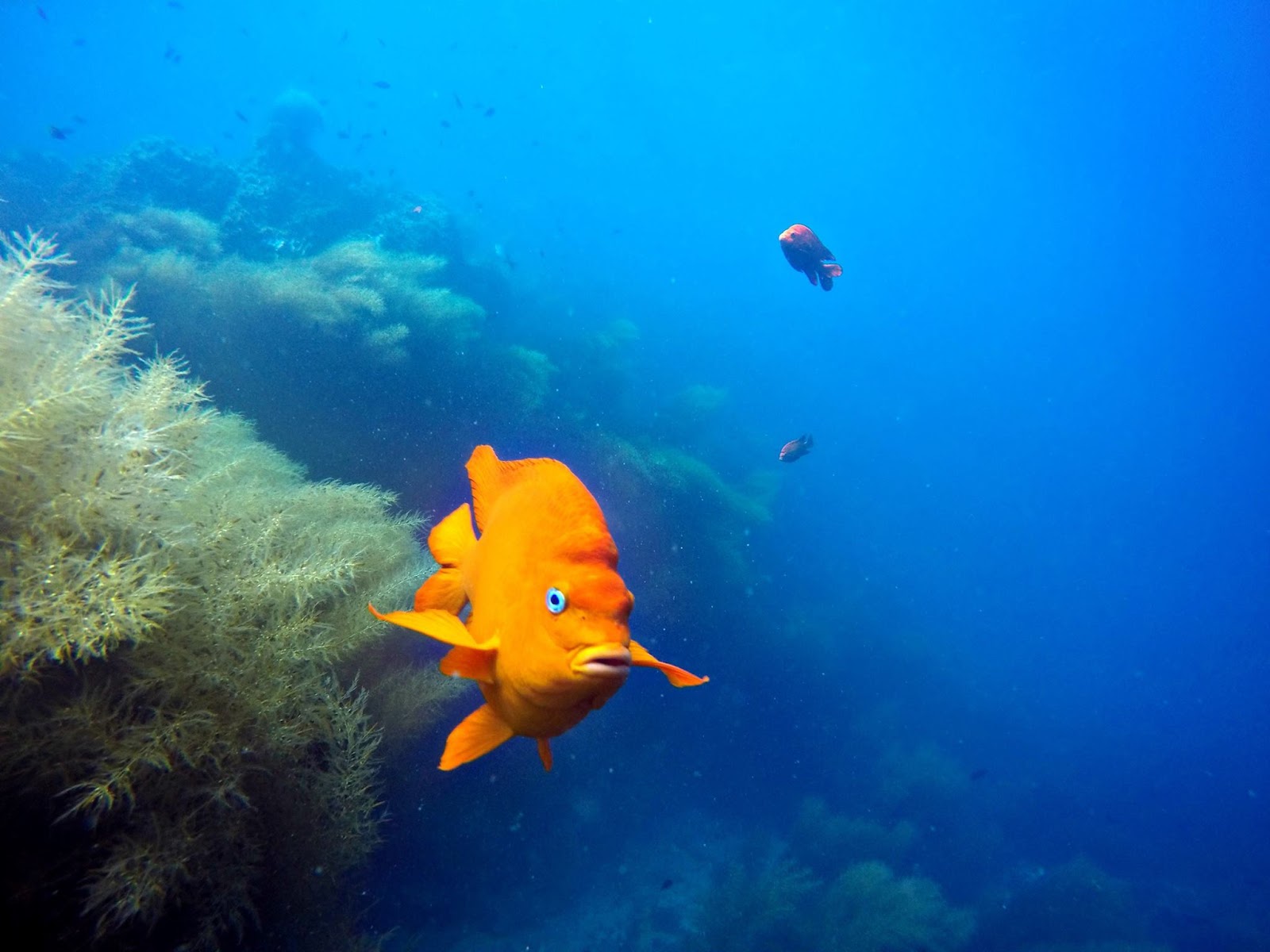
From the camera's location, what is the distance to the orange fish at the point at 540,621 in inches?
50.5

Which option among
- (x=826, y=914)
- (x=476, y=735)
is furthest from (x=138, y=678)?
(x=826, y=914)

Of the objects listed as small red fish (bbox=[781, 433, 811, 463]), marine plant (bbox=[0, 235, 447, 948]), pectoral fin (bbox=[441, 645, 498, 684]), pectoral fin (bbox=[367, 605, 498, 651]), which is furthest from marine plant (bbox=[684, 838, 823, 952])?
pectoral fin (bbox=[367, 605, 498, 651])

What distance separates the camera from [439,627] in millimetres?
1387

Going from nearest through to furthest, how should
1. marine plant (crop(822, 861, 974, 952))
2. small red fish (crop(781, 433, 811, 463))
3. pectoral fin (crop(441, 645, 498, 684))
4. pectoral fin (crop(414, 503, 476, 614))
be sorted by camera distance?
pectoral fin (crop(441, 645, 498, 684)), pectoral fin (crop(414, 503, 476, 614)), marine plant (crop(822, 861, 974, 952)), small red fish (crop(781, 433, 811, 463))

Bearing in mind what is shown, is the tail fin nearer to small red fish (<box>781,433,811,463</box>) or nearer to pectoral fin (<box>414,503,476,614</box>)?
small red fish (<box>781,433,811,463</box>)

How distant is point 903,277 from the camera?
95.4m

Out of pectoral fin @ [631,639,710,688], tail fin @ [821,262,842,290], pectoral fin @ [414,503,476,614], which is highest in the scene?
tail fin @ [821,262,842,290]

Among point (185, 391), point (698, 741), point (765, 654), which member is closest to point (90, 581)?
point (185, 391)

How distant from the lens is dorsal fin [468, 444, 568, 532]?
1828mm

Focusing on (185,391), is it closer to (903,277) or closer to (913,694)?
(913,694)

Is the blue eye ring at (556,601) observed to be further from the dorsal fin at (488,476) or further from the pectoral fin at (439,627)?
the dorsal fin at (488,476)

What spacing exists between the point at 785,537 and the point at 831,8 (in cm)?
10106

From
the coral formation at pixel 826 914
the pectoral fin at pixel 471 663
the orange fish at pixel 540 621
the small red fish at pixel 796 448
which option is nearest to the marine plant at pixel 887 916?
the coral formation at pixel 826 914

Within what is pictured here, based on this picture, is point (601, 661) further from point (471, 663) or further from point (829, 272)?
point (829, 272)
